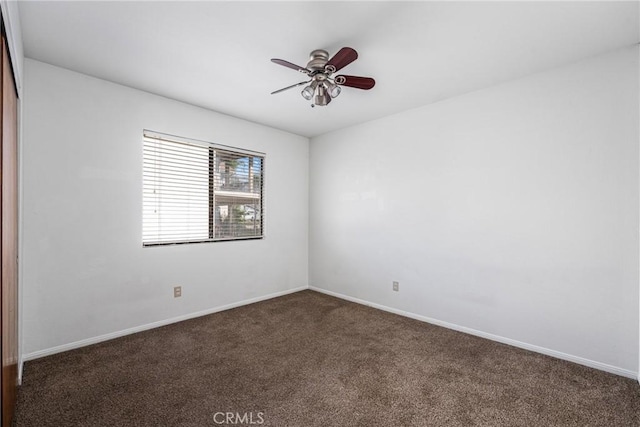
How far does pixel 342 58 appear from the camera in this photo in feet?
6.57

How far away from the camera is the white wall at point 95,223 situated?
248 centimetres

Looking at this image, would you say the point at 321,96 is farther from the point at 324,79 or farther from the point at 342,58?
the point at 342,58

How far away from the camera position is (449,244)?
3225 millimetres

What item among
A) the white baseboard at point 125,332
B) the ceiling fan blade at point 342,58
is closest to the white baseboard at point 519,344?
the white baseboard at point 125,332

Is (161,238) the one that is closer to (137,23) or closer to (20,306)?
(20,306)

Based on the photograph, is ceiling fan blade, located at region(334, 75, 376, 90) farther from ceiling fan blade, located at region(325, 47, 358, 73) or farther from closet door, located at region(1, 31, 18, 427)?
closet door, located at region(1, 31, 18, 427)

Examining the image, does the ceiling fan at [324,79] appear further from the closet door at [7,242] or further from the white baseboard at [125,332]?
the white baseboard at [125,332]

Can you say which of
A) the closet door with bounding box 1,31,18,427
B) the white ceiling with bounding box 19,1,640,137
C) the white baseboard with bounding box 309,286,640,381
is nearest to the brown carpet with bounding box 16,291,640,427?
the white baseboard with bounding box 309,286,640,381

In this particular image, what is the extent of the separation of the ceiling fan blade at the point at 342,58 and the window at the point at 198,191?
6.99ft

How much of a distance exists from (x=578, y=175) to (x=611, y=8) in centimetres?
120

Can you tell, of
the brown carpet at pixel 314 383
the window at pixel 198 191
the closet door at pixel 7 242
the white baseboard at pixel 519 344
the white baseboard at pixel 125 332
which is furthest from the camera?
the window at pixel 198 191

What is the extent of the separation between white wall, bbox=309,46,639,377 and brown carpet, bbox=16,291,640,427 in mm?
346

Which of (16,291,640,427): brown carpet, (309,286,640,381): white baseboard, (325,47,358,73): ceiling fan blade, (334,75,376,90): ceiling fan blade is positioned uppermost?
(325,47,358,73): ceiling fan blade

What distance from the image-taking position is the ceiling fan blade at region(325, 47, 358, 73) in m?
1.92
